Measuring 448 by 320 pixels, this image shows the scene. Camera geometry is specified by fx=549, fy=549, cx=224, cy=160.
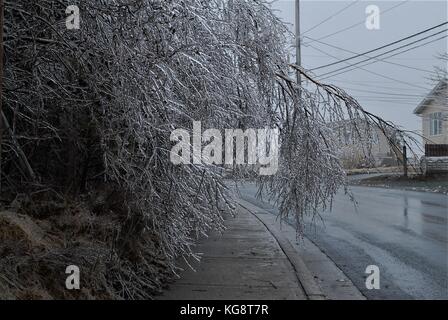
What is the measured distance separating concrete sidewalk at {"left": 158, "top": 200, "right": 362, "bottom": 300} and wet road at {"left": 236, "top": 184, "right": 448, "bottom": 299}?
50 centimetres

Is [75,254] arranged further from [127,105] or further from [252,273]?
[252,273]

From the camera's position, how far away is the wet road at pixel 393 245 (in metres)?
7.37

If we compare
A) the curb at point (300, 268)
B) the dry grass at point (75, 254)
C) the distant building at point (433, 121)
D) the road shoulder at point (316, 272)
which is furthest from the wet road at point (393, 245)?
the distant building at point (433, 121)

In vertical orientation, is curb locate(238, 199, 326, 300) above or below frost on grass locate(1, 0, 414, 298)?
below

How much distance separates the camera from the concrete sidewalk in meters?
6.39

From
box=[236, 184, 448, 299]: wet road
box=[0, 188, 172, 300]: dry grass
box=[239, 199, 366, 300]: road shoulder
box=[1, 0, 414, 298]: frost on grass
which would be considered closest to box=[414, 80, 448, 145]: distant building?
box=[236, 184, 448, 299]: wet road

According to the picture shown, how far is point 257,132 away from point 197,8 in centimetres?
223

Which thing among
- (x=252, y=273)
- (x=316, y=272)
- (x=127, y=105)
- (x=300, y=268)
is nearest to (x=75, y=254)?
(x=127, y=105)

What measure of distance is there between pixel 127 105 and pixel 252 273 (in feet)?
10.3

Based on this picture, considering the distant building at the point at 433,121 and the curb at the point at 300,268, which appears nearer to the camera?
the curb at the point at 300,268

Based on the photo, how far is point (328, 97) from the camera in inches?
341

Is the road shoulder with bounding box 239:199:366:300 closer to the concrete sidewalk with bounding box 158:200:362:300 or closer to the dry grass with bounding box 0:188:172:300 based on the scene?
the concrete sidewalk with bounding box 158:200:362:300

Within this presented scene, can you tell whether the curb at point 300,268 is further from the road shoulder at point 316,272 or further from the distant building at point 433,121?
the distant building at point 433,121

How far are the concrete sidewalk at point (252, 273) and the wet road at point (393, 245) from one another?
1.64ft
